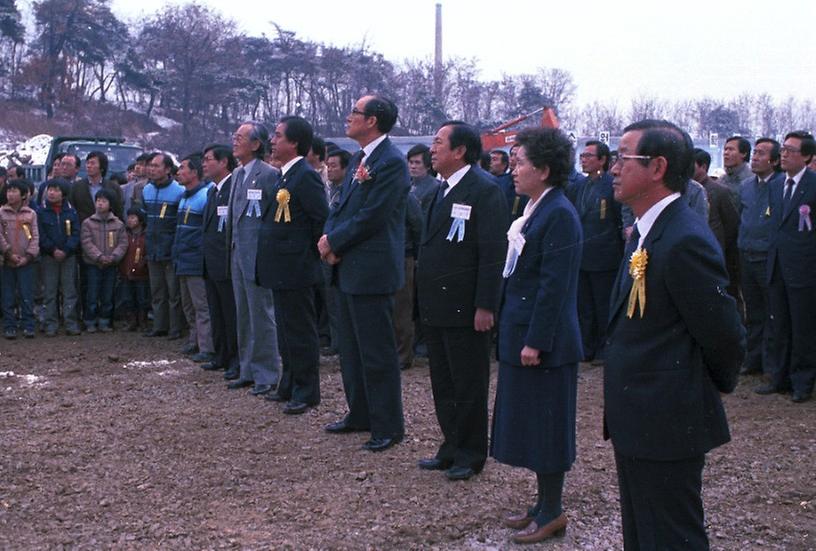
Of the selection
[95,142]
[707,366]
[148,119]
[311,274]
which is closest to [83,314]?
[311,274]

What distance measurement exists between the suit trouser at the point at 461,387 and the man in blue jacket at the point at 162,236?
5.41 m

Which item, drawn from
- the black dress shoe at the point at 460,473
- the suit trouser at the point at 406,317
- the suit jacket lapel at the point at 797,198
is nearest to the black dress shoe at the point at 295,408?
the suit trouser at the point at 406,317

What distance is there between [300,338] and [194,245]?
262cm

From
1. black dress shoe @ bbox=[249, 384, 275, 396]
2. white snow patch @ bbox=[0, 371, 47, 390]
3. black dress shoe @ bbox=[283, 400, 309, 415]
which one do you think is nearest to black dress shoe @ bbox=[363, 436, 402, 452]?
black dress shoe @ bbox=[283, 400, 309, 415]

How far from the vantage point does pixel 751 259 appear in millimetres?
8203

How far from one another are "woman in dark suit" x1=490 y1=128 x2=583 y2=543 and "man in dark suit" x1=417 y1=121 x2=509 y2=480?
0.65 meters

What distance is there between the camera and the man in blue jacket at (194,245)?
919cm

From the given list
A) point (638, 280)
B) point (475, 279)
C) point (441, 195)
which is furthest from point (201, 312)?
point (638, 280)

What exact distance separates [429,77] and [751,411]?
32378 mm

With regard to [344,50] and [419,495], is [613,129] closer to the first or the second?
[344,50]

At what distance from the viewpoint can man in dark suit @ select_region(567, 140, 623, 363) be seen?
8.81 m

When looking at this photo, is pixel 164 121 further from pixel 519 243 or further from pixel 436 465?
pixel 519 243

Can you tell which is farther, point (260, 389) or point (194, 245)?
point (194, 245)

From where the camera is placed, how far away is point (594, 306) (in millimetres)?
9047
